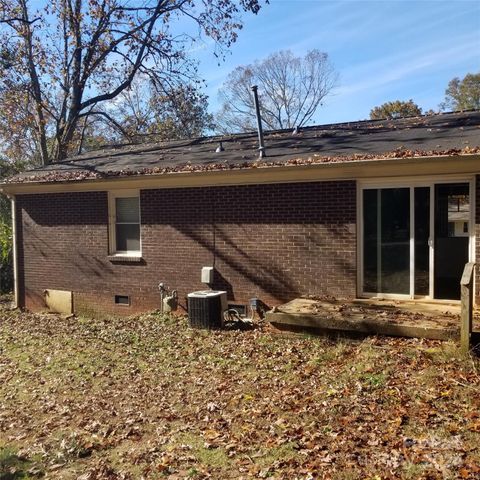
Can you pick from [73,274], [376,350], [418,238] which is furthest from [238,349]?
[73,274]

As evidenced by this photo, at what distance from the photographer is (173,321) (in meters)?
10.8

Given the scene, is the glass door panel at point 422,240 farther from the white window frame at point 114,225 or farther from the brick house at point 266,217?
the white window frame at point 114,225

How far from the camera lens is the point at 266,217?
10.2 metres

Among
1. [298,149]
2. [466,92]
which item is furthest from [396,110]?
[298,149]

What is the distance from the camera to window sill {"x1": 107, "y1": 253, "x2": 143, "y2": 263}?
11960 millimetres

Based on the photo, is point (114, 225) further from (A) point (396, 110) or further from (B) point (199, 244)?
(A) point (396, 110)

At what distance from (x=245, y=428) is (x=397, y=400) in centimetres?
165

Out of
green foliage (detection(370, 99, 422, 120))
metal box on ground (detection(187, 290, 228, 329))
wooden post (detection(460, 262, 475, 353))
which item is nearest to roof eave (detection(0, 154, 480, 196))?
wooden post (detection(460, 262, 475, 353))

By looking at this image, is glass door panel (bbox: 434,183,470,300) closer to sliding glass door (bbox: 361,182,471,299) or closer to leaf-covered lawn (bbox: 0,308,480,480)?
sliding glass door (bbox: 361,182,471,299)

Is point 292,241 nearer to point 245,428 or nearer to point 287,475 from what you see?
point 245,428

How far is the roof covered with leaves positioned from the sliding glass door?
0.72m

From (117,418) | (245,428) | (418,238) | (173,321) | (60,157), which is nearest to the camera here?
(245,428)

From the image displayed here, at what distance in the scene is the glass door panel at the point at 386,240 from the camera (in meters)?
9.04

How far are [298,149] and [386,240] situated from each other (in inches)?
108
